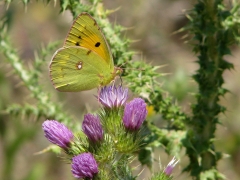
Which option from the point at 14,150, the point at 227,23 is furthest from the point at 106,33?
the point at 14,150

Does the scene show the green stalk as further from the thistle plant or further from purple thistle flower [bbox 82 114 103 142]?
purple thistle flower [bbox 82 114 103 142]

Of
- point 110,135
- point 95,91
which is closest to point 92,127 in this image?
point 110,135

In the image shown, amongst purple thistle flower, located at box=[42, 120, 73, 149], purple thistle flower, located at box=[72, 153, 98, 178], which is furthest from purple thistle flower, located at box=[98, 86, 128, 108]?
purple thistle flower, located at box=[72, 153, 98, 178]

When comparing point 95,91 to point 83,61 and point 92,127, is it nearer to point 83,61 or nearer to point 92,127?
point 83,61

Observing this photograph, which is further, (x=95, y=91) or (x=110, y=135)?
(x=95, y=91)

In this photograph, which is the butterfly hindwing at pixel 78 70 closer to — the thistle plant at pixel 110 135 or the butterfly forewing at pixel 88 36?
the butterfly forewing at pixel 88 36

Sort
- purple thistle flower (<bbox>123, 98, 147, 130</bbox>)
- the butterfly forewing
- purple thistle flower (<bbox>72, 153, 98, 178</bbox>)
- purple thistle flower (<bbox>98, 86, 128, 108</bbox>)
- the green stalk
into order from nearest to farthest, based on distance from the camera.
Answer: purple thistle flower (<bbox>72, 153, 98, 178</bbox>) → purple thistle flower (<bbox>123, 98, 147, 130</bbox>) → purple thistle flower (<bbox>98, 86, 128, 108</bbox>) → the butterfly forewing → the green stalk

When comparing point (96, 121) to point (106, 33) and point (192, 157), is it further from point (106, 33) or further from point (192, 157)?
point (192, 157)
